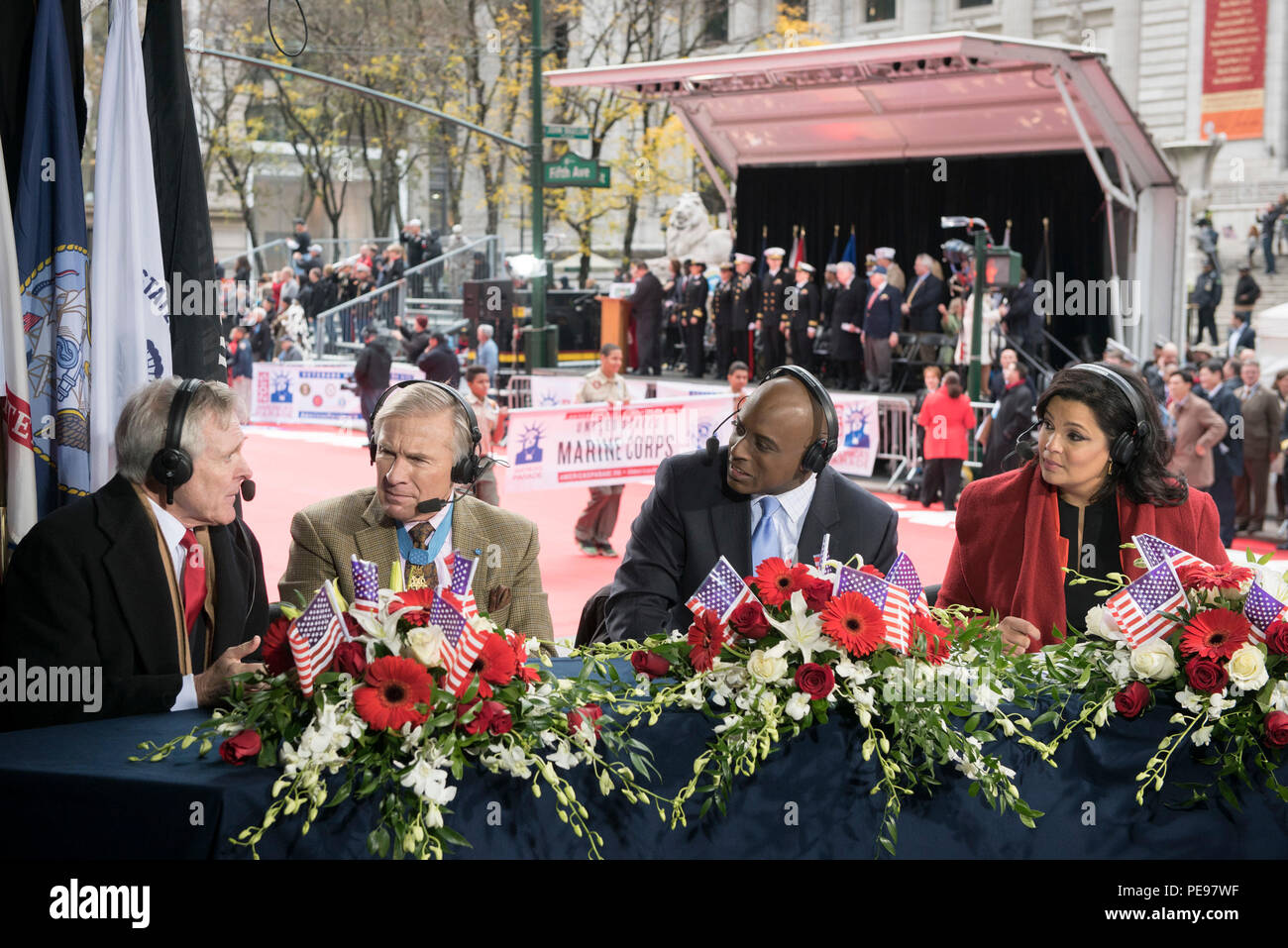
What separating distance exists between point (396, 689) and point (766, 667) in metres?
0.84

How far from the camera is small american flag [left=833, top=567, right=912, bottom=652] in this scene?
332cm

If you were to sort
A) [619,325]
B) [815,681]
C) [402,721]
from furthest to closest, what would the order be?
[619,325] → [815,681] → [402,721]

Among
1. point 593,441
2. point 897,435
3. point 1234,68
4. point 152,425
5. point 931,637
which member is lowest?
point 897,435

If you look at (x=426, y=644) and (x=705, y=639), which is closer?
(x=426, y=644)

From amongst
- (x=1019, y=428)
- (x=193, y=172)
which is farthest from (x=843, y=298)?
(x=193, y=172)

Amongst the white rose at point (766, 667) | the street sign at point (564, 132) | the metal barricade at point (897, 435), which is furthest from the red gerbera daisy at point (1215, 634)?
the street sign at point (564, 132)

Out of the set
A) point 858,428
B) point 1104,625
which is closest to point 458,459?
point 1104,625

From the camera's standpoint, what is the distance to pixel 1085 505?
4.60 meters

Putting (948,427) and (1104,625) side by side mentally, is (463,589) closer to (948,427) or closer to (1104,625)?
(1104,625)

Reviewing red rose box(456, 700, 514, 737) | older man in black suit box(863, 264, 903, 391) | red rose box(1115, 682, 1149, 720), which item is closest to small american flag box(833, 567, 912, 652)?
red rose box(1115, 682, 1149, 720)

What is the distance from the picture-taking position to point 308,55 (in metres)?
38.0

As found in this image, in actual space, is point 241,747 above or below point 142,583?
below

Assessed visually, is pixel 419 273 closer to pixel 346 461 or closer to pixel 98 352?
pixel 346 461

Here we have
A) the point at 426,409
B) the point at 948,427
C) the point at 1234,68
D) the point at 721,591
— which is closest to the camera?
the point at 721,591
